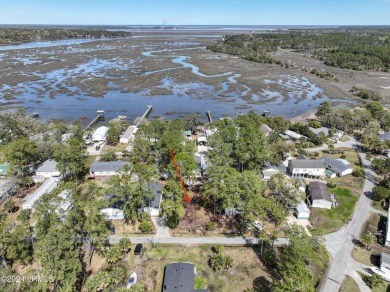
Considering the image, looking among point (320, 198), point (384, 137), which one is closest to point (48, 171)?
point (320, 198)

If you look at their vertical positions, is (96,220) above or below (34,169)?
above

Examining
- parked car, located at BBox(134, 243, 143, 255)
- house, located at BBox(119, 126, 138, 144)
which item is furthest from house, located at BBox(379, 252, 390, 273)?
house, located at BBox(119, 126, 138, 144)

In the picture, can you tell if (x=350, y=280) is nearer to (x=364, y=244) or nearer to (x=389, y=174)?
(x=364, y=244)

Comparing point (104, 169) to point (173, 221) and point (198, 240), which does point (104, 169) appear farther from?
point (198, 240)

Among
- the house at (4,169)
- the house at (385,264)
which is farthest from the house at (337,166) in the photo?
the house at (4,169)

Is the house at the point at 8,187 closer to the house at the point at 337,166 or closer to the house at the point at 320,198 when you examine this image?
the house at the point at 320,198

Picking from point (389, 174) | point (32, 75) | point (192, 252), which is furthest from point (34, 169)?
point (32, 75)
